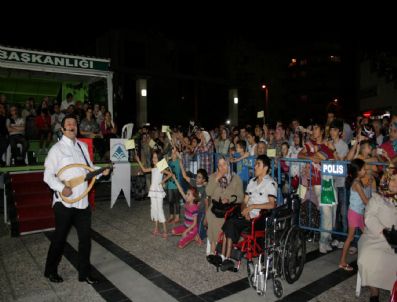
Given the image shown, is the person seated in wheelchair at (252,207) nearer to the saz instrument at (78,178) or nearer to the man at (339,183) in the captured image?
the man at (339,183)

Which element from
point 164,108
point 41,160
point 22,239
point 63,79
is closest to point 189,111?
A: point 164,108

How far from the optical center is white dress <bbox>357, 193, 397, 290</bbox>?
139 inches

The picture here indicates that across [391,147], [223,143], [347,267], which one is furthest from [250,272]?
[223,143]

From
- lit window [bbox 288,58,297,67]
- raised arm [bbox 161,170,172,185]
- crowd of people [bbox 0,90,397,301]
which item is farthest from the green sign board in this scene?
lit window [bbox 288,58,297,67]

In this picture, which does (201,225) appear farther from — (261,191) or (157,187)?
(261,191)

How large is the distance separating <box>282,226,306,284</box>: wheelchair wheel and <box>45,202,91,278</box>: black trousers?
2559 millimetres

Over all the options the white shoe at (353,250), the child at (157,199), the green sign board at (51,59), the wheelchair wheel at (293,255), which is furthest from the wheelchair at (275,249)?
the green sign board at (51,59)

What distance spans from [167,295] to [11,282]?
2.17m

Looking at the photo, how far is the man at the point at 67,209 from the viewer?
4.23 m

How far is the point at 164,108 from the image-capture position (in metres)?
33.8

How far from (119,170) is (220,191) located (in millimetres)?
4289

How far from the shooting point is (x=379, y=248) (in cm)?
360

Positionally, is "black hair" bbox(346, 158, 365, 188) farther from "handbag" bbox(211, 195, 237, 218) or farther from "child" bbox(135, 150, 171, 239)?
"child" bbox(135, 150, 171, 239)

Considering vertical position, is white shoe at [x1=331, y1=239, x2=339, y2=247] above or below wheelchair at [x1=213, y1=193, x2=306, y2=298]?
below
